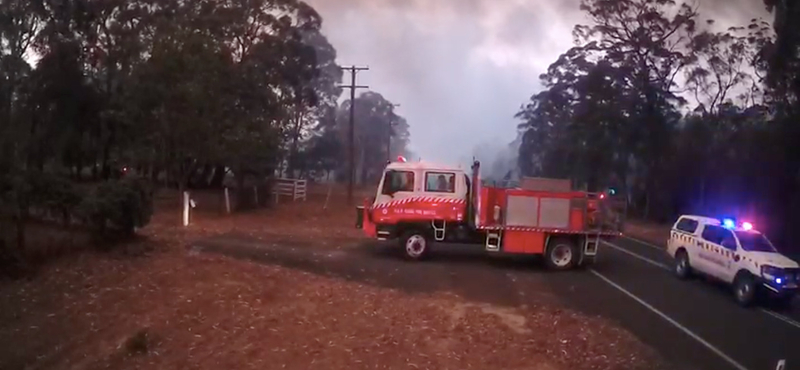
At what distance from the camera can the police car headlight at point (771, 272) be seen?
1822 cm

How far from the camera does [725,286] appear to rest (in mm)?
21312

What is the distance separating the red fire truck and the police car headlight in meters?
4.36

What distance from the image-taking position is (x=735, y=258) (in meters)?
19.5

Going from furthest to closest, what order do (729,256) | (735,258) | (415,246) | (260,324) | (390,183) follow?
(390,183), (415,246), (729,256), (735,258), (260,324)

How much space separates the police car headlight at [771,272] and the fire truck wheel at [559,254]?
5168mm

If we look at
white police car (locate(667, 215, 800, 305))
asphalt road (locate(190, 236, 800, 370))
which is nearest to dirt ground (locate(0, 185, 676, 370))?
asphalt road (locate(190, 236, 800, 370))

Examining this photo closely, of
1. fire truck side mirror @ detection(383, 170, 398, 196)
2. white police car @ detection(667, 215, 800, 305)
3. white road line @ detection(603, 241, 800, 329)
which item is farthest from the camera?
fire truck side mirror @ detection(383, 170, 398, 196)

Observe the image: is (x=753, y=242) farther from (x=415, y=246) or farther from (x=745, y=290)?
(x=415, y=246)

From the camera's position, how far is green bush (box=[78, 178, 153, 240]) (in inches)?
734

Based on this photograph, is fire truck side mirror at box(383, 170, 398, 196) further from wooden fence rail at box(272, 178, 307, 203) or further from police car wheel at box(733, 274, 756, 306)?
wooden fence rail at box(272, 178, 307, 203)

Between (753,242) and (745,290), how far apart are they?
1.68 m

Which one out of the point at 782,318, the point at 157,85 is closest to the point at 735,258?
the point at 782,318

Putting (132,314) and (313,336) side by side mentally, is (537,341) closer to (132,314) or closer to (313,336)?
(313,336)

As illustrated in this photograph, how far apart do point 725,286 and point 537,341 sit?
1018 centimetres
